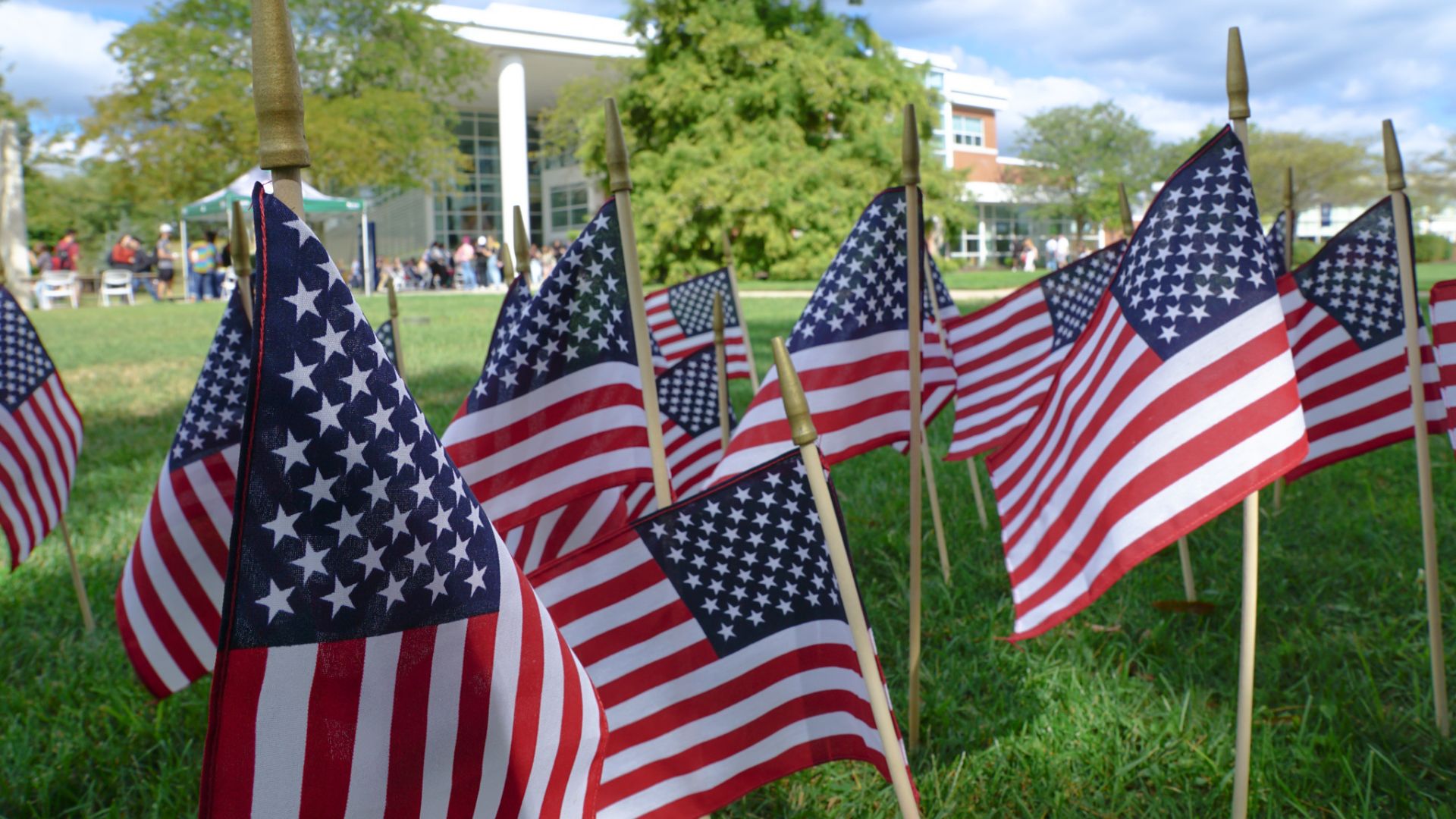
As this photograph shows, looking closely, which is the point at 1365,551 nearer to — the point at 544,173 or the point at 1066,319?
the point at 1066,319

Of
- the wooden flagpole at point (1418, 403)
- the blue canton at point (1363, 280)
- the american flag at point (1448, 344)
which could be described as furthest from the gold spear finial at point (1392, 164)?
the blue canton at point (1363, 280)

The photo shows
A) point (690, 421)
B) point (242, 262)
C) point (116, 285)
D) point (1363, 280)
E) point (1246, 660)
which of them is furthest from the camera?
point (116, 285)

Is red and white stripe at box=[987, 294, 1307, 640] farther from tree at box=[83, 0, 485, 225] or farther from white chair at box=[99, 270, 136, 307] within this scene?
white chair at box=[99, 270, 136, 307]

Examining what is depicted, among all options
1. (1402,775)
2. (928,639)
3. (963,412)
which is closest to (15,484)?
(928,639)

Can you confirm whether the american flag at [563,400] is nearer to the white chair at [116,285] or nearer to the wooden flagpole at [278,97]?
the wooden flagpole at [278,97]

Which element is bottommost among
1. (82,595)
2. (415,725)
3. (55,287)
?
(82,595)

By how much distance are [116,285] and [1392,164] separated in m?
34.0

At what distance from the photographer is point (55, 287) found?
29531 mm

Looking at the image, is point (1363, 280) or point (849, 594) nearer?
point (849, 594)

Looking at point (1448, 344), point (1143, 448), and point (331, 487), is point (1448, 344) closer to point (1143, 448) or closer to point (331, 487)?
point (1143, 448)

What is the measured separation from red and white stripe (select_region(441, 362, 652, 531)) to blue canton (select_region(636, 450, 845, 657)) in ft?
1.80

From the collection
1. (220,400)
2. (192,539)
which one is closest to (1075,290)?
Result: (220,400)

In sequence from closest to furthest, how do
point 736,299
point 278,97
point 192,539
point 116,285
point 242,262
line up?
point 278,97
point 192,539
point 242,262
point 736,299
point 116,285

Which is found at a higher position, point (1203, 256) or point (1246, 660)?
point (1203, 256)
